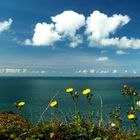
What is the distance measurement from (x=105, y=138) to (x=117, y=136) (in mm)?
449

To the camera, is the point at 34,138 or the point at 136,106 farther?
the point at 136,106

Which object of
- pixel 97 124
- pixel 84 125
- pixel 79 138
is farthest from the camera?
pixel 97 124

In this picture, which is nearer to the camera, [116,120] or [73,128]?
[73,128]

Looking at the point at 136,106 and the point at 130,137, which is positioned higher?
the point at 136,106

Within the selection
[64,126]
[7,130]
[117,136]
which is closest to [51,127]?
[64,126]

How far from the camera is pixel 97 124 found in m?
8.23

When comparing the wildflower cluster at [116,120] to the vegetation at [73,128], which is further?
the wildflower cluster at [116,120]

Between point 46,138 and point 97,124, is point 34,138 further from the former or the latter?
point 97,124

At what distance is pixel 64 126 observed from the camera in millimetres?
7453

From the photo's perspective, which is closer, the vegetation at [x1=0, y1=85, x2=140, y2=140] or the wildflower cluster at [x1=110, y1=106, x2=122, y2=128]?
the vegetation at [x1=0, y1=85, x2=140, y2=140]

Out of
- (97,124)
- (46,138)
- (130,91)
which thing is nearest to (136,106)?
(130,91)

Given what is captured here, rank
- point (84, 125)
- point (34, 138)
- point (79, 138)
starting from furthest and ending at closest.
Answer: point (84, 125)
point (79, 138)
point (34, 138)

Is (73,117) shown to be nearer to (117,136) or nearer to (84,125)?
(84,125)

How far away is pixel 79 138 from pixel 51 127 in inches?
24.3
